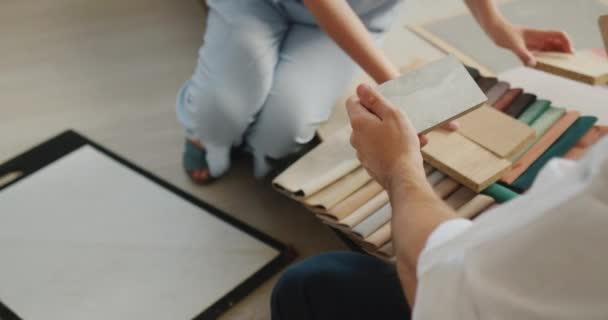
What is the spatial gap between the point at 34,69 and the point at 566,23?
1253 mm

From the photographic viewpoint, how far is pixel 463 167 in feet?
3.10

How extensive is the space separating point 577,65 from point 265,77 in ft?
1.69

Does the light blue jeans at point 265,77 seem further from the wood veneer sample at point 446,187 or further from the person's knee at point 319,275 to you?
the person's knee at point 319,275

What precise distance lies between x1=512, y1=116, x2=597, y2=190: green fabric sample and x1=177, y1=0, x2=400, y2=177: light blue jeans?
1.28 feet

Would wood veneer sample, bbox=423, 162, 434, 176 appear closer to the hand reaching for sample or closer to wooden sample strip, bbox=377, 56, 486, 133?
wooden sample strip, bbox=377, 56, 486, 133

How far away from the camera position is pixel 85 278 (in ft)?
3.63

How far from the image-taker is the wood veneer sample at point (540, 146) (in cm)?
95

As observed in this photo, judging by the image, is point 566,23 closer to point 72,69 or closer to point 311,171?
point 311,171

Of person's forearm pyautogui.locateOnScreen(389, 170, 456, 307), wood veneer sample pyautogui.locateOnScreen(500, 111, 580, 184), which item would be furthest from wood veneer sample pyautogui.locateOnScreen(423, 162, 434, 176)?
person's forearm pyautogui.locateOnScreen(389, 170, 456, 307)

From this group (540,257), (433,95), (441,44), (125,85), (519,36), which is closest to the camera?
(540,257)

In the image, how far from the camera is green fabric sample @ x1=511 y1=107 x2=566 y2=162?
992mm

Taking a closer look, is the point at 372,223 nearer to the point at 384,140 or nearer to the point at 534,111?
the point at 384,140

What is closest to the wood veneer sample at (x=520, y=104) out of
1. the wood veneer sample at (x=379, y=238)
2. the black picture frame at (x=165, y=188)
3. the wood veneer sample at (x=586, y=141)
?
the wood veneer sample at (x=586, y=141)

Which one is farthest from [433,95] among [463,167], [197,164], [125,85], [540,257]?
[125,85]
